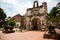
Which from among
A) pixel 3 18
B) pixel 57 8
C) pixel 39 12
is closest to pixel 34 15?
pixel 39 12

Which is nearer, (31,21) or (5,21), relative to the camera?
(31,21)

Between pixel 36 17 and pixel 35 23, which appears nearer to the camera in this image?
pixel 36 17

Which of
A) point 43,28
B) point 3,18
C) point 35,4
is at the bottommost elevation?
point 43,28

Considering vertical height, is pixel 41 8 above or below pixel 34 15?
above

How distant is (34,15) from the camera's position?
104 feet

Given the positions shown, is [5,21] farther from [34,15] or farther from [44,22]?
[44,22]

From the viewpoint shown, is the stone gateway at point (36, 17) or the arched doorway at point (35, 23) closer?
the stone gateway at point (36, 17)

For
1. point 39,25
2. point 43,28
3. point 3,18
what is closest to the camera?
point 43,28

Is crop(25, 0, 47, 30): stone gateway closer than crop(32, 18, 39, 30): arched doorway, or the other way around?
crop(25, 0, 47, 30): stone gateway

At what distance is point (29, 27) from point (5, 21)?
15778 millimetres

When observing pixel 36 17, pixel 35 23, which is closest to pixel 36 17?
pixel 36 17

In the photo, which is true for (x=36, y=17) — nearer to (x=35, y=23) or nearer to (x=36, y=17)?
(x=36, y=17)

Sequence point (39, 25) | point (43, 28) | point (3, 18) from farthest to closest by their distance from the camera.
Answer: point (3, 18) → point (39, 25) → point (43, 28)

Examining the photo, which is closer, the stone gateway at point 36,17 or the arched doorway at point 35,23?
the stone gateway at point 36,17
